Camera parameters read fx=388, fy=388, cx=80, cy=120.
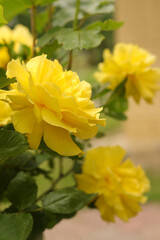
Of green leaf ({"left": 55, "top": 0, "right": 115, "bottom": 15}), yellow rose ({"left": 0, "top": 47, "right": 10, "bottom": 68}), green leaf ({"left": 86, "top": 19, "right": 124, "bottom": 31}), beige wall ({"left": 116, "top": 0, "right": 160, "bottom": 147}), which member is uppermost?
green leaf ({"left": 86, "top": 19, "right": 124, "bottom": 31})

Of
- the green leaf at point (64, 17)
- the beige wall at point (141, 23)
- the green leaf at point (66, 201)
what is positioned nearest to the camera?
the green leaf at point (66, 201)

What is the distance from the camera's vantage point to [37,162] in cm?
42

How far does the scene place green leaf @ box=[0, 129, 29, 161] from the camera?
0.85ft

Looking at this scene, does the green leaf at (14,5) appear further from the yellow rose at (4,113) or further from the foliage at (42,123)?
the yellow rose at (4,113)

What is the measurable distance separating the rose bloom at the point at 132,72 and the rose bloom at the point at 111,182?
0.27ft

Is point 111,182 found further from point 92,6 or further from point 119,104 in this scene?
point 92,6

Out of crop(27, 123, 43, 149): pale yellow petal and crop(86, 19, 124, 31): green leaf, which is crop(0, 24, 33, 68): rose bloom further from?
crop(27, 123, 43, 149): pale yellow petal

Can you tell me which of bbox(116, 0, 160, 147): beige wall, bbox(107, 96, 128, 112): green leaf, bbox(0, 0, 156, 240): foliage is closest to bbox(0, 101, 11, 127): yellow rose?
bbox(0, 0, 156, 240): foliage

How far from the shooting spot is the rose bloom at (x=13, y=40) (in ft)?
1.67

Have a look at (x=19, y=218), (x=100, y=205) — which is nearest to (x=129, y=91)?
(x=100, y=205)

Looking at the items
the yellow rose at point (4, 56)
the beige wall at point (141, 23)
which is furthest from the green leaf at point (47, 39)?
the beige wall at point (141, 23)

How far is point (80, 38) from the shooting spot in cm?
39

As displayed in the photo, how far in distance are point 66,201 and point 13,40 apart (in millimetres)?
264

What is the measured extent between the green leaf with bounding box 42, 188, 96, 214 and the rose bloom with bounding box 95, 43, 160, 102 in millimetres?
170
